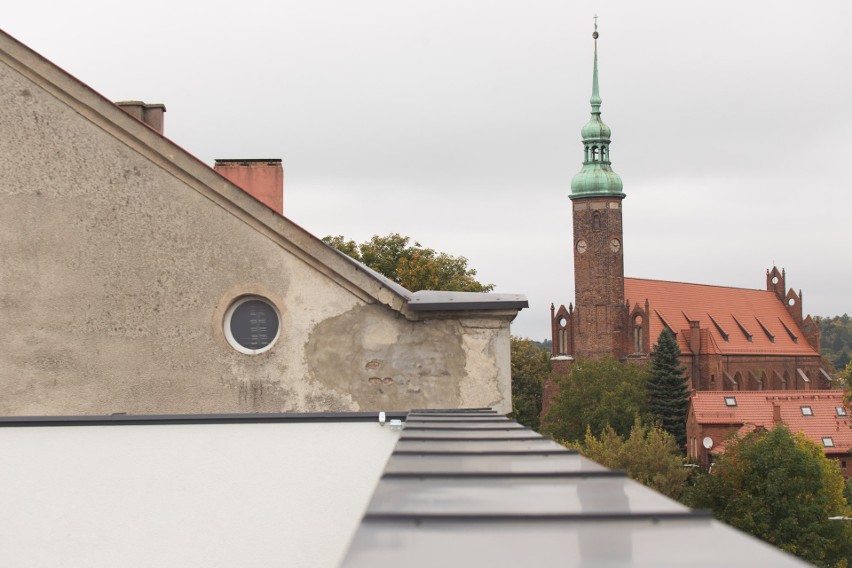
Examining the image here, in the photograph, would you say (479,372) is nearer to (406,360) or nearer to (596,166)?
(406,360)

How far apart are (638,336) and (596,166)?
1387 centimetres

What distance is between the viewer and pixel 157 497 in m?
6.59

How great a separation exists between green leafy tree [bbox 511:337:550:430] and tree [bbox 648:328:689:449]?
944 cm

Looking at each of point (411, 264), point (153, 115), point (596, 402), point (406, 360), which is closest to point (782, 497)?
point (411, 264)

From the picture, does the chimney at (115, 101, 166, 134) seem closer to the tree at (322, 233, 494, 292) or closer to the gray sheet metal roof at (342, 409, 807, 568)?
the gray sheet metal roof at (342, 409, 807, 568)

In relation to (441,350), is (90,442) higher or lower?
lower

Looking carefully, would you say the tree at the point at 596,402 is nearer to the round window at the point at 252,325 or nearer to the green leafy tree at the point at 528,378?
the green leafy tree at the point at 528,378

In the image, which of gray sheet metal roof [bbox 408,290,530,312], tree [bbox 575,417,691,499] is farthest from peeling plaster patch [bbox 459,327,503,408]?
tree [bbox 575,417,691,499]

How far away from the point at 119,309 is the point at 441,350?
291cm

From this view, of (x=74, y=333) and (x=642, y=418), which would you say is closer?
(x=74, y=333)

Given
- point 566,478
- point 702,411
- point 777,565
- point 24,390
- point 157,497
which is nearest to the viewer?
point 777,565

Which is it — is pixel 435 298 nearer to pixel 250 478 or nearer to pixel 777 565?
pixel 250 478

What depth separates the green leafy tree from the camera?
75500mm

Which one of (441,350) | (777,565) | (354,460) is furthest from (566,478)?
(441,350)
